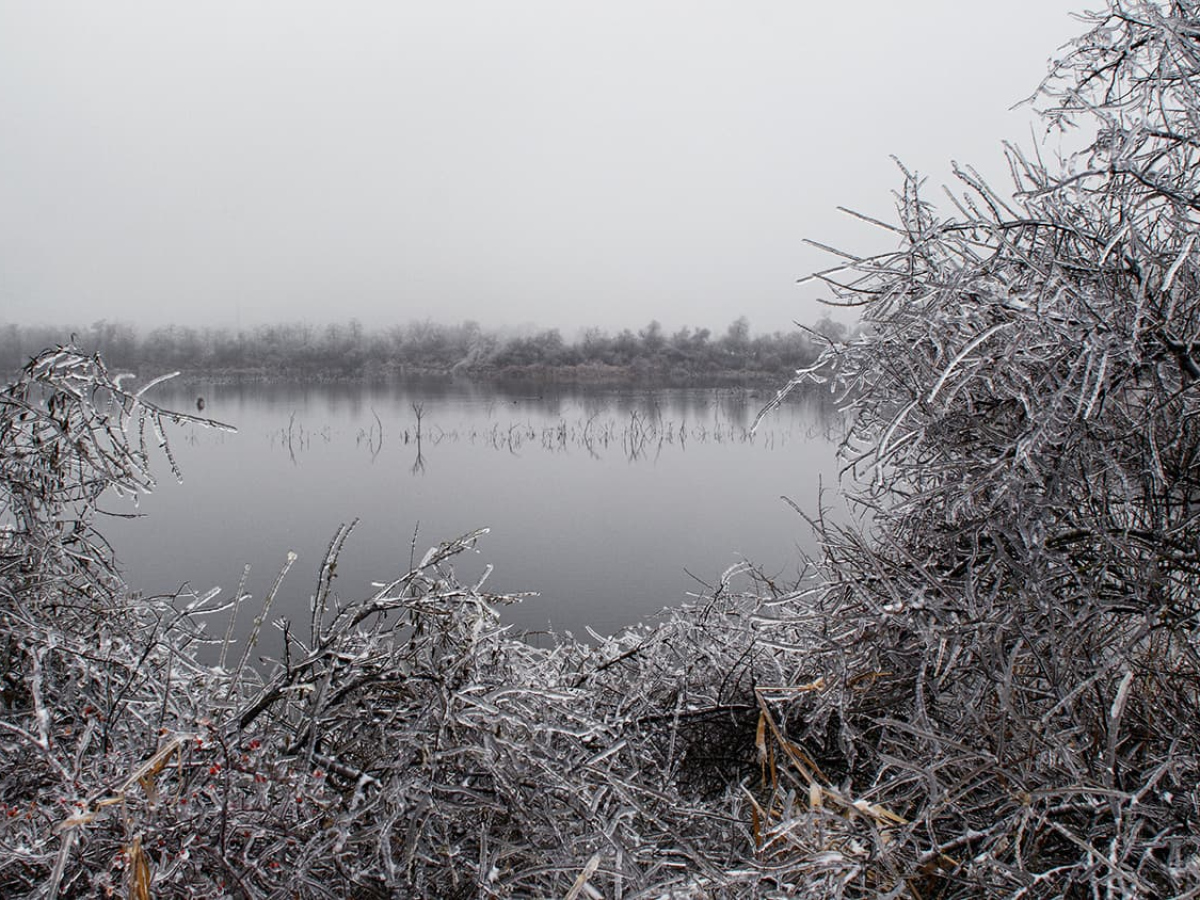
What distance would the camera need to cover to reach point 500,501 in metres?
12.1

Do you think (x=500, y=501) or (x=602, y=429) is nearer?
(x=500, y=501)

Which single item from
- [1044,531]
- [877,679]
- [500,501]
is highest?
[1044,531]

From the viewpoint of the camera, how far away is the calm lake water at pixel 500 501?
8.07 metres

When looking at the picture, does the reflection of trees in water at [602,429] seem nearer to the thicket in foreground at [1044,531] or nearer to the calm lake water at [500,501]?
the calm lake water at [500,501]

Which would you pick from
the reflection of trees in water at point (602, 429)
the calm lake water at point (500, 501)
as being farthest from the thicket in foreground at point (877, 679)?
the reflection of trees in water at point (602, 429)

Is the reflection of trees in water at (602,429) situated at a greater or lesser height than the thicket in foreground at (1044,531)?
lesser

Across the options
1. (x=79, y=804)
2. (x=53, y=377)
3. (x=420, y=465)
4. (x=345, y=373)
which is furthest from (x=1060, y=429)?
(x=345, y=373)

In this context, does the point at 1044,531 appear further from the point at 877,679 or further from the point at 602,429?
the point at 602,429

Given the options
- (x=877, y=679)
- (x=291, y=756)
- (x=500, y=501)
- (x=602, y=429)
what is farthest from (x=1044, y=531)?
(x=602, y=429)

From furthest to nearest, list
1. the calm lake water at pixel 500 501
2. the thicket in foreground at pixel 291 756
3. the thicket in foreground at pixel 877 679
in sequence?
the calm lake water at pixel 500 501
the thicket in foreground at pixel 877 679
the thicket in foreground at pixel 291 756

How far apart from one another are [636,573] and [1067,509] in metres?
6.33

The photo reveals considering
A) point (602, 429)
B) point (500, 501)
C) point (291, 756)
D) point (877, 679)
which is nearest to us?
point (291, 756)

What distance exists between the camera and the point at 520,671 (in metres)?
2.69

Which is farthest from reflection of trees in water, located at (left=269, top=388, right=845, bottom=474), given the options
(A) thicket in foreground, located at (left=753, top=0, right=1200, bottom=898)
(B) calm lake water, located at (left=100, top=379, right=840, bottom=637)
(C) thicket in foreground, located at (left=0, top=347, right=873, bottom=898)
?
(C) thicket in foreground, located at (left=0, top=347, right=873, bottom=898)
